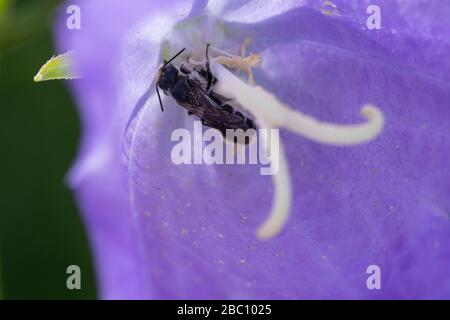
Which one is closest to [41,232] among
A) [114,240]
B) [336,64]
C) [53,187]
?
[53,187]

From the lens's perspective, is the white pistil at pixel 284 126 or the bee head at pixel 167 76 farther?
the bee head at pixel 167 76

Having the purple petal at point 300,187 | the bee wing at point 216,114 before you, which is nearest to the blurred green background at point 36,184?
the purple petal at point 300,187

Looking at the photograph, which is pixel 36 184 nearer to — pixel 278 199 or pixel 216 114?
pixel 216 114

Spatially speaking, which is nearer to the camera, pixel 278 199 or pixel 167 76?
pixel 278 199

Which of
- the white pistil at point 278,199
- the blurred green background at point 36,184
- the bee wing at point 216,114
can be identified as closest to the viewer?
the white pistil at point 278,199

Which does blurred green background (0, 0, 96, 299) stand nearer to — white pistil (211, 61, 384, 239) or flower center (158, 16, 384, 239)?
flower center (158, 16, 384, 239)

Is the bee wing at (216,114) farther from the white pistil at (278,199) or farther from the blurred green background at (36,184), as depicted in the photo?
the blurred green background at (36,184)

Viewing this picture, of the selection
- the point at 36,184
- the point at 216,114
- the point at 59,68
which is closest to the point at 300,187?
the point at 216,114
